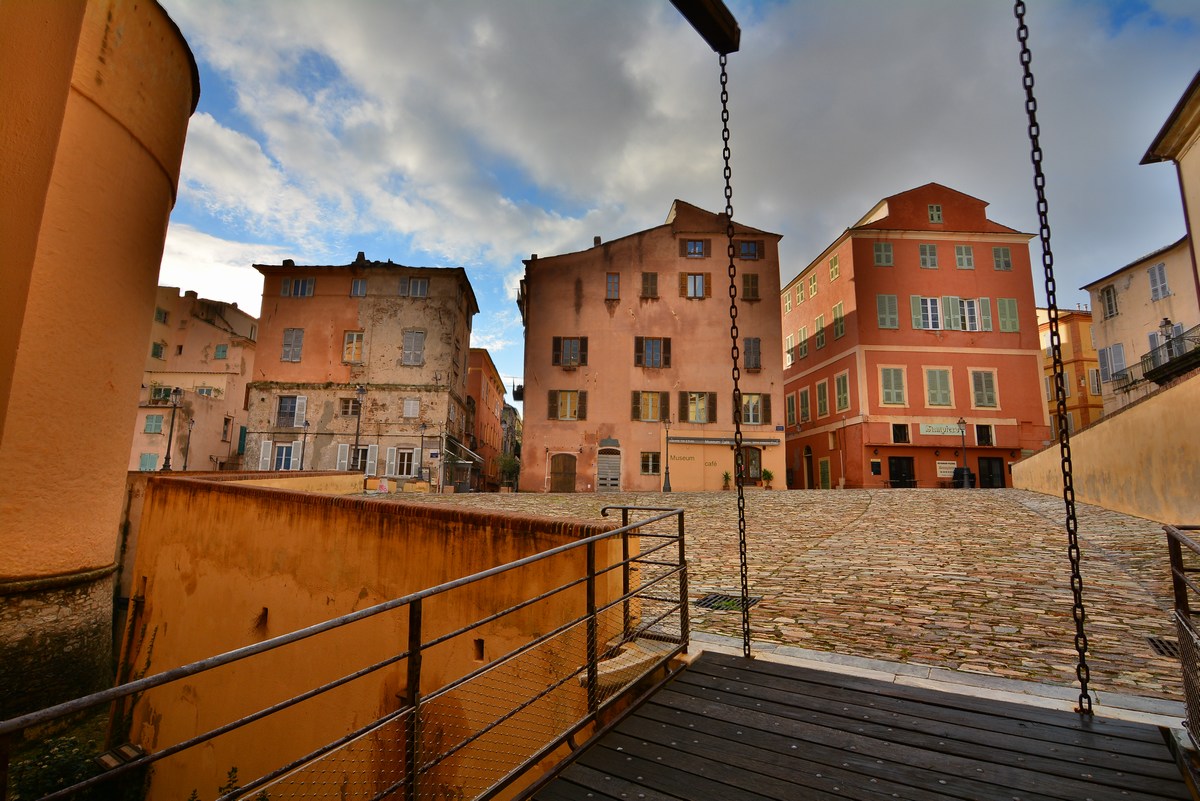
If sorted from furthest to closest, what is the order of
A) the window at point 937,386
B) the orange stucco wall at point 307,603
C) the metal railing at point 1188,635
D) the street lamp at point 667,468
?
the window at point 937,386 < the street lamp at point 667,468 < the orange stucco wall at point 307,603 < the metal railing at point 1188,635

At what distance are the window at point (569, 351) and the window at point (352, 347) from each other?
1104cm

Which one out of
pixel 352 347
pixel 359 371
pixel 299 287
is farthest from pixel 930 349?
pixel 299 287

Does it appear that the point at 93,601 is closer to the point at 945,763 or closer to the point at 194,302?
the point at 945,763

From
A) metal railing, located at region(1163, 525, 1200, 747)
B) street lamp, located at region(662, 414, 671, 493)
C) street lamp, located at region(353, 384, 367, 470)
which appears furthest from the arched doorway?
metal railing, located at region(1163, 525, 1200, 747)

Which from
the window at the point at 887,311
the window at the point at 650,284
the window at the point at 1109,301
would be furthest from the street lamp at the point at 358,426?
the window at the point at 1109,301

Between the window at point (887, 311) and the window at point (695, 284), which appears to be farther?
the window at point (695, 284)

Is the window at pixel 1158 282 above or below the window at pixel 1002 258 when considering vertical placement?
below

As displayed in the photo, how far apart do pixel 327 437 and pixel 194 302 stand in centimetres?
2229

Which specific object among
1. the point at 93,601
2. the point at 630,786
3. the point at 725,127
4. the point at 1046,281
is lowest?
the point at 93,601

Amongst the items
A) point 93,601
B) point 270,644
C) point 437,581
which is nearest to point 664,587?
point 437,581

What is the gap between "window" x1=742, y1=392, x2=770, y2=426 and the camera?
90.4 feet

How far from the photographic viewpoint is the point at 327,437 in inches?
1192

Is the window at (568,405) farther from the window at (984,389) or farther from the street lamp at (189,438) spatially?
the street lamp at (189,438)

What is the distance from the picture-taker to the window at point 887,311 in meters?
28.4
